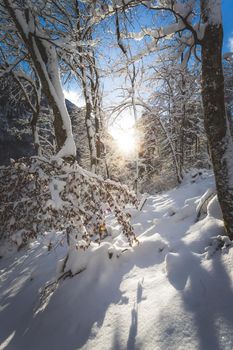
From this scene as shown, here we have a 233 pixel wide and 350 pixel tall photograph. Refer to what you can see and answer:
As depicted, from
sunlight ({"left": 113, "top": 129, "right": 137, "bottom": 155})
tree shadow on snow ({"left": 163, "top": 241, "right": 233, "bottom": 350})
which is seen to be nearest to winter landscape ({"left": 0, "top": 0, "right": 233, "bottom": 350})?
tree shadow on snow ({"left": 163, "top": 241, "right": 233, "bottom": 350})

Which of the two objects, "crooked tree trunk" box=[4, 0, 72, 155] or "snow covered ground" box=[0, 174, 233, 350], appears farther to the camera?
"crooked tree trunk" box=[4, 0, 72, 155]

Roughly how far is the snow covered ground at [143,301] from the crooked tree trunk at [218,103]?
0.80 m

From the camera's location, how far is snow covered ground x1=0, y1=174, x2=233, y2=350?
2520 millimetres

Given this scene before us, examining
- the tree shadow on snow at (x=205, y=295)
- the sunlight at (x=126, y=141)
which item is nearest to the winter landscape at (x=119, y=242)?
the tree shadow on snow at (x=205, y=295)

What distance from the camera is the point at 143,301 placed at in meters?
3.25

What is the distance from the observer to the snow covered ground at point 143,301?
8.27ft

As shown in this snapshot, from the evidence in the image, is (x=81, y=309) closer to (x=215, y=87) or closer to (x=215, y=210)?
(x=215, y=210)

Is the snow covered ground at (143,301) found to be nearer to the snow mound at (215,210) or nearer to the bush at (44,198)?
the snow mound at (215,210)

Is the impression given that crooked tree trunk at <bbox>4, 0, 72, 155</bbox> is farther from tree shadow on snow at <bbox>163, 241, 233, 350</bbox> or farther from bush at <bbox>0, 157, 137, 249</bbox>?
tree shadow on snow at <bbox>163, 241, 233, 350</bbox>

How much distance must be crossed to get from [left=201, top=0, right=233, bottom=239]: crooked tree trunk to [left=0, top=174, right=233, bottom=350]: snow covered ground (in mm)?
802

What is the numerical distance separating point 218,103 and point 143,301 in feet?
10.1

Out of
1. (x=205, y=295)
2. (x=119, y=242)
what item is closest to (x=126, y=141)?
(x=119, y=242)

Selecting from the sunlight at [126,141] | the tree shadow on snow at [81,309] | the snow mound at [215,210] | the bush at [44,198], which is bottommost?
the tree shadow on snow at [81,309]

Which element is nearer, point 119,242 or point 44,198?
point 44,198
